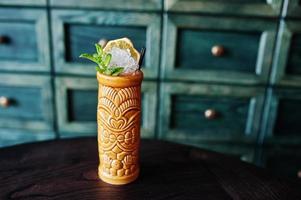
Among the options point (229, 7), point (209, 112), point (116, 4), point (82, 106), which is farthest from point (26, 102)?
point (229, 7)

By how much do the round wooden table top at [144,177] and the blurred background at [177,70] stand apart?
1.18ft

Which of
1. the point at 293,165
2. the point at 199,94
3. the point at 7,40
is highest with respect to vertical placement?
the point at 7,40

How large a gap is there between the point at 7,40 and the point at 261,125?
894 mm

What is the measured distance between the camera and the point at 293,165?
3.59 ft

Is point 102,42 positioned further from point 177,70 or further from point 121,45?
point 121,45

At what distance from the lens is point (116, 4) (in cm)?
92

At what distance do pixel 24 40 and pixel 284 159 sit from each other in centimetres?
98

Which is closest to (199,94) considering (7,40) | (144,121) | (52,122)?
(144,121)

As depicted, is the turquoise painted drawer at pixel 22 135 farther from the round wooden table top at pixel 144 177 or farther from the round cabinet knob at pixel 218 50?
the round cabinet knob at pixel 218 50

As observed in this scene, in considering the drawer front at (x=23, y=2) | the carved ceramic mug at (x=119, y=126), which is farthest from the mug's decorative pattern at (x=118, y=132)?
the drawer front at (x=23, y=2)

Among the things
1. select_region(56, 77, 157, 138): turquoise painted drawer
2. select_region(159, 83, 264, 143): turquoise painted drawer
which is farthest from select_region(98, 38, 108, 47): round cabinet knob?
select_region(159, 83, 264, 143): turquoise painted drawer

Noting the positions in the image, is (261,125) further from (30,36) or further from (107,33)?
(30,36)

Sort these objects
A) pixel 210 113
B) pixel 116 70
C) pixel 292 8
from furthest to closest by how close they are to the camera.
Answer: pixel 210 113 < pixel 292 8 < pixel 116 70

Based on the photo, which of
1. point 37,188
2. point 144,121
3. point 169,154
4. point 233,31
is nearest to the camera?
point 37,188
